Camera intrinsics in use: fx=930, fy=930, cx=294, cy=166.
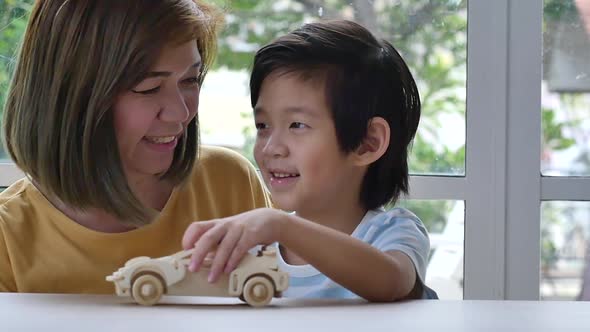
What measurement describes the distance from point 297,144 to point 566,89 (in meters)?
0.80

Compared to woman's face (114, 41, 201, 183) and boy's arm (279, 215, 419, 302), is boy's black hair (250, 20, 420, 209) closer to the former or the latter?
woman's face (114, 41, 201, 183)

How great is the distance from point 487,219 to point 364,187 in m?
0.53

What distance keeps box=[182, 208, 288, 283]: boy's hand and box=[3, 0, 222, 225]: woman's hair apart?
37cm

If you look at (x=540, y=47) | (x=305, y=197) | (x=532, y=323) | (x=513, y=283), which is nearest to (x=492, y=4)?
(x=540, y=47)

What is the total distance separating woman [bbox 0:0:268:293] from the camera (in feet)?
4.22

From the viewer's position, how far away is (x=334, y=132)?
135 cm

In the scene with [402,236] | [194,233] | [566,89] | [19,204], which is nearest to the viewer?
[194,233]

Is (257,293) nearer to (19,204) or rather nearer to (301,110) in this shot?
(301,110)

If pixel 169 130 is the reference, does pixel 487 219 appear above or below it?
below

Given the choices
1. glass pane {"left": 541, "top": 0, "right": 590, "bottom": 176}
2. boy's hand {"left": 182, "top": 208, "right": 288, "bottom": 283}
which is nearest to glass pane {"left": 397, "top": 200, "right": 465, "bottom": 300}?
glass pane {"left": 541, "top": 0, "right": 590, "bottom": 176}

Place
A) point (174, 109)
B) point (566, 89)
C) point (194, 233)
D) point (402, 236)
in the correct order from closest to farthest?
point (194, 233) → point (402, 236) → point (174, 109) → point (566, 89)

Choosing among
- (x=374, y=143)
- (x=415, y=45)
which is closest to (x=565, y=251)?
(x=415, y=45)

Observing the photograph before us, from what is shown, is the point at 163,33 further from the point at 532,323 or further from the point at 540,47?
the point at 540,47

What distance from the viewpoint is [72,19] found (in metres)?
1.30
